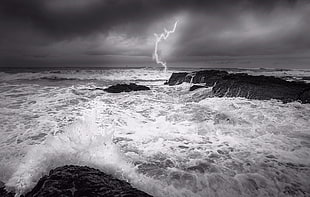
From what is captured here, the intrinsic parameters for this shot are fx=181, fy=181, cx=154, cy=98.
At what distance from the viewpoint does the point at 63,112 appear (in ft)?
29.9

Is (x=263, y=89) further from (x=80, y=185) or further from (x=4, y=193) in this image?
(x=4, y=193)

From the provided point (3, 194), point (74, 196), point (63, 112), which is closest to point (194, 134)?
point (74, 196)

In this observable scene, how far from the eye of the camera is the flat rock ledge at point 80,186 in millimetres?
2705

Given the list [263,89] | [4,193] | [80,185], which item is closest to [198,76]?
[263,89]

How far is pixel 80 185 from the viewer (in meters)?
2.88

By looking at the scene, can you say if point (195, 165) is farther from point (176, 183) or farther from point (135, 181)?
point (135, 181)

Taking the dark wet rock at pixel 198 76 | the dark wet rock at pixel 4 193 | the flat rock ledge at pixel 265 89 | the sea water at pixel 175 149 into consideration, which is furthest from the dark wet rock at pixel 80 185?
the dark wet rock at pixel 198 76

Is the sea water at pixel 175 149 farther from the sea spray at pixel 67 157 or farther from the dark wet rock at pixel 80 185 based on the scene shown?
the dark wet rock at pixel 80 185

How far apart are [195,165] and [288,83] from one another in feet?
40.6

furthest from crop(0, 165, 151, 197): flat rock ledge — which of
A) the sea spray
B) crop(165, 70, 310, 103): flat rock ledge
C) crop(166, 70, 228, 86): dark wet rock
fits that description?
crop(166, 70, 228, 86): dark wet rock

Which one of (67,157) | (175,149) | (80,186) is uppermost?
(80,186)

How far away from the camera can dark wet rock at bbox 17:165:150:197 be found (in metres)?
2.71

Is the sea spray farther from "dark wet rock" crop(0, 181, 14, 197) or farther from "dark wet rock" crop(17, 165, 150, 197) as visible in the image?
"dark wet rock" crop(17, 165, 150, 197)

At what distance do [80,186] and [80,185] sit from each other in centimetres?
2
